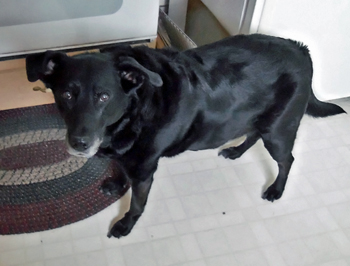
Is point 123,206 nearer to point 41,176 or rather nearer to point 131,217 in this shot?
point 131,217

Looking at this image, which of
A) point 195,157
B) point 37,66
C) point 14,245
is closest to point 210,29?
point 195,157

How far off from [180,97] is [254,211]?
0.59 m

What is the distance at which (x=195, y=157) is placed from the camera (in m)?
1.52

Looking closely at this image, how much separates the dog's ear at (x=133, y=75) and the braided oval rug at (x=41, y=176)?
55cm

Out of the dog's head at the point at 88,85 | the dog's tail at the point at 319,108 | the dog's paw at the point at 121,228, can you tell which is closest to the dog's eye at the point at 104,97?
the dog's head at the point at 88,85

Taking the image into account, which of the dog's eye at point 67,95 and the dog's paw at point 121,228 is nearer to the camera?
the dog's eye at point 67,95

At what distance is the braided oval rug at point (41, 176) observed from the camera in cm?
125

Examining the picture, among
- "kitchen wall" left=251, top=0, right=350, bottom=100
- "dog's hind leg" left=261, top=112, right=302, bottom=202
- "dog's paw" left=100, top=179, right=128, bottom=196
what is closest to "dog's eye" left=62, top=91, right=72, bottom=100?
"dog's paw" left=100, top=179, right=128, bottom=196

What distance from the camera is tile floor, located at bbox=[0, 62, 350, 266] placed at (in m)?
1.20

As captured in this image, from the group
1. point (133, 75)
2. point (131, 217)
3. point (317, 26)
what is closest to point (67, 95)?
point (133, 75)

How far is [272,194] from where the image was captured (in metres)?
1.41

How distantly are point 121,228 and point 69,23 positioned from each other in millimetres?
778

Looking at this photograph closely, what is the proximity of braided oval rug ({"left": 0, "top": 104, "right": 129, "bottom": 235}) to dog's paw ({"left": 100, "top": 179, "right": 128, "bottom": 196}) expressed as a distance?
14 mm

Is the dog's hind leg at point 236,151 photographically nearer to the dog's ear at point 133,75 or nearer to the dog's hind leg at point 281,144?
the dog's hind leg at point 281,144
